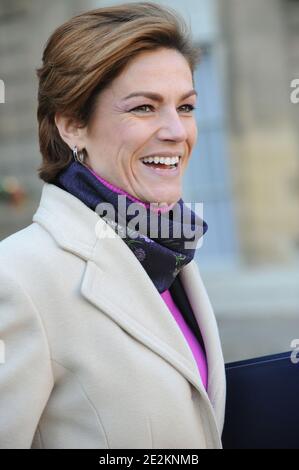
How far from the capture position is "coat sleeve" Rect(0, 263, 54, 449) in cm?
186

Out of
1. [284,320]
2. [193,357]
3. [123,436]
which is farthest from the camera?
[284,320]

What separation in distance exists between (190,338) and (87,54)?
0.82 metres

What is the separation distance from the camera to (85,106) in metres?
2.18

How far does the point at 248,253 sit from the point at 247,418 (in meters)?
7.68

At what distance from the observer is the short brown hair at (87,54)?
2.09m

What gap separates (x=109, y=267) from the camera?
6.75 ft

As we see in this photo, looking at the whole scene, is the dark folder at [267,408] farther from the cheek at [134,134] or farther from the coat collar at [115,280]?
the cheek at [134,134]

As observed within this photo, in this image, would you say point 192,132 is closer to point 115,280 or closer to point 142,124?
point 142,124

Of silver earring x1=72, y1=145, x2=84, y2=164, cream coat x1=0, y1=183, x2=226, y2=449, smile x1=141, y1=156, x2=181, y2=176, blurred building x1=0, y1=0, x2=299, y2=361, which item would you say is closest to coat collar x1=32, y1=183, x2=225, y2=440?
cream coat x1=0, y1=183, x2=226, y2=449

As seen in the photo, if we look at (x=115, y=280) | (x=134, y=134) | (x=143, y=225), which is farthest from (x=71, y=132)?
(x=115, y=280)

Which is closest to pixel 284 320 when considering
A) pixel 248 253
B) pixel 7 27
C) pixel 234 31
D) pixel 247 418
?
pixel 248 253

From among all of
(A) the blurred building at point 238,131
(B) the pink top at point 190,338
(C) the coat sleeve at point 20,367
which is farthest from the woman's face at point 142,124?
(A) the blurred building at point 238,131

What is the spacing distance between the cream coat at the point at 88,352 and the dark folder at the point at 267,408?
0.19m

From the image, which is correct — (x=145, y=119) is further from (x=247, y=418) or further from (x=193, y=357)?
(x=247, y=418)
